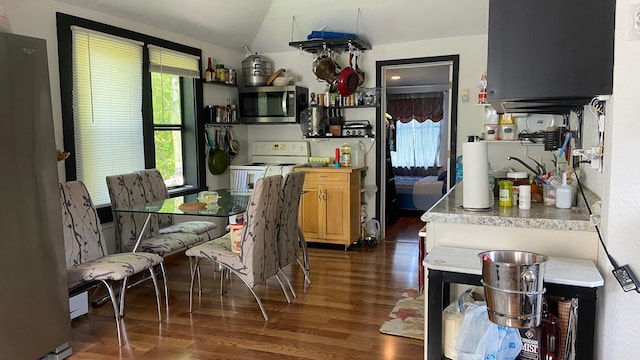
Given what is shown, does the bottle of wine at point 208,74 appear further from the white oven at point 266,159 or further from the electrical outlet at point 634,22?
the electrical outlet at point 634,22

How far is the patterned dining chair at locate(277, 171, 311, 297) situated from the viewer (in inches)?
136

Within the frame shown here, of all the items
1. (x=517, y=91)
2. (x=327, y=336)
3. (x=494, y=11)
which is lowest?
(x=327, y=336)

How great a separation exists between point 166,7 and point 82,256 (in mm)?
2327

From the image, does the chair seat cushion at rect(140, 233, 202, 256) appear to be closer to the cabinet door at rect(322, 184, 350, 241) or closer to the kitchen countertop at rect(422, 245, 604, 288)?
the cabinet door at rect(322, 184, 350, 241)

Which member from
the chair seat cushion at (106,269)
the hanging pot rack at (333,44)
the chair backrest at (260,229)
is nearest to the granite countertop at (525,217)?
the chair backrest at (260,229)

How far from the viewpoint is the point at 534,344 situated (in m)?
1.82

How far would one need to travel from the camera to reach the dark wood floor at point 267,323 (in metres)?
2.77

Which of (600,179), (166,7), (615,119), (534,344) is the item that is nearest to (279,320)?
(534,344)

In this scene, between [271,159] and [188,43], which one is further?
[271,159]

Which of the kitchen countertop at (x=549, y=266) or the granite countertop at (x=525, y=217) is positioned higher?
the granite countertop at (x=525, y=217)

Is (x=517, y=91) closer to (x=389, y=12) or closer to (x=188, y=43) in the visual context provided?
(x=389, y=12)

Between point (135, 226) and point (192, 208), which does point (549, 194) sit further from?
point (135, 226)

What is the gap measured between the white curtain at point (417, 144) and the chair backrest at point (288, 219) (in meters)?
5.75

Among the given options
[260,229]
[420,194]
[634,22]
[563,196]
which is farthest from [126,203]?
[420,194]
